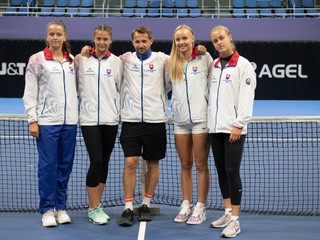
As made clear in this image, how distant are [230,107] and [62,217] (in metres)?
1.83

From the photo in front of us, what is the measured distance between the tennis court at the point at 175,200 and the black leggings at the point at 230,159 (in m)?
0.39

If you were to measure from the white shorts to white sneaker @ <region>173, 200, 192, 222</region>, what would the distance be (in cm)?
67

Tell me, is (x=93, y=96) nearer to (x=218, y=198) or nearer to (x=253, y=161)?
(x=218, y=198)

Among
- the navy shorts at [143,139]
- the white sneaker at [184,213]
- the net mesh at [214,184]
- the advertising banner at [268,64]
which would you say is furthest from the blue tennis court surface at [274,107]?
the navy shorts at [143,139]

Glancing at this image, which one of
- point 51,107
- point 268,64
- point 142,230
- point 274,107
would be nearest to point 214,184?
point 142,230

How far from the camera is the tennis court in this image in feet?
15.1

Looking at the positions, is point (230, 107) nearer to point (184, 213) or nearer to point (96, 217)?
point (184, 213)

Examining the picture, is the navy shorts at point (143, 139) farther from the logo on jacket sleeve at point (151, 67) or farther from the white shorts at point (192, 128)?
the logo on jacket sleeve at point (151, 67)

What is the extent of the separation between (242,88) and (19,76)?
11.0m

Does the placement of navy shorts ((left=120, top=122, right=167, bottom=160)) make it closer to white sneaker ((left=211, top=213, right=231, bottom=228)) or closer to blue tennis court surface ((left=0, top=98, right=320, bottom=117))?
white sneaker ((left=211, top=213, right=231, bottom=228))

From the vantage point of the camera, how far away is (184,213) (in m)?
4.93

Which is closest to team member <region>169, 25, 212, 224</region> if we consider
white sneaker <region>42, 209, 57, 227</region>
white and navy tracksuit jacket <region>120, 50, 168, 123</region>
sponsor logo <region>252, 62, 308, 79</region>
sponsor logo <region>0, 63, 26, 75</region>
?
white and navy tracksuit jacket <region>120, 50, 168, 123</region>

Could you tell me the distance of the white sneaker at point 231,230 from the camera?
4457 millimetres

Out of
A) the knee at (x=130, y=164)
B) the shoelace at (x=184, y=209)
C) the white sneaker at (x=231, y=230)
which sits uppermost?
the knee at (x=130, y=164)
